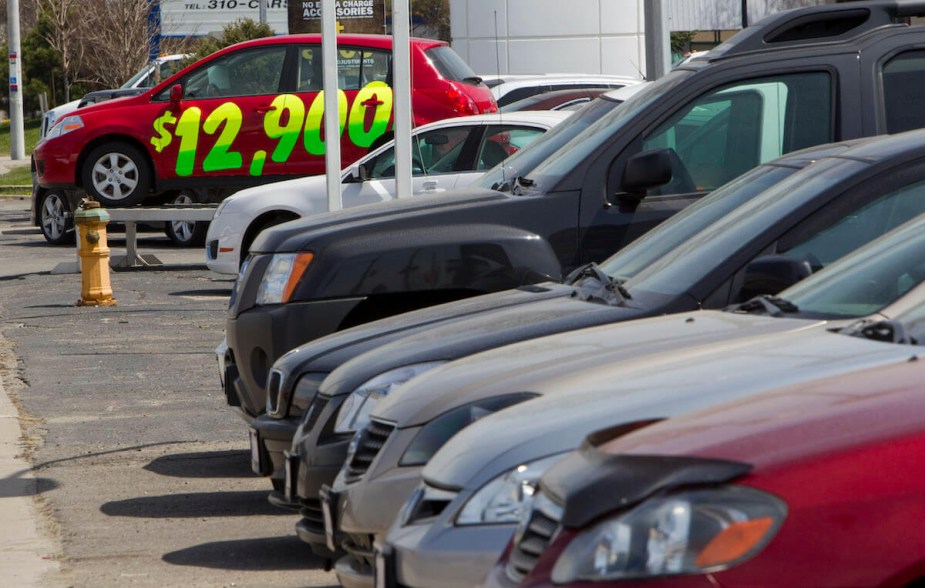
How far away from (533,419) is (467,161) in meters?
8.96

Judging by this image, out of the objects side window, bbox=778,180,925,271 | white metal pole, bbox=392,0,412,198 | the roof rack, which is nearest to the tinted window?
white metal pole, bbox=392,0,412,198

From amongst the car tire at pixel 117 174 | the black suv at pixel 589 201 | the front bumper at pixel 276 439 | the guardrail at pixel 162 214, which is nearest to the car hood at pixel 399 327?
the front bumper at pixel 276 439

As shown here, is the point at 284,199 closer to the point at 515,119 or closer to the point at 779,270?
the point at 515,119

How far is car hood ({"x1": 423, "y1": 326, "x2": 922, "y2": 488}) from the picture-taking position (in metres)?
3.34

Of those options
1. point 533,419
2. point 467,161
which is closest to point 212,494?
point 533,419

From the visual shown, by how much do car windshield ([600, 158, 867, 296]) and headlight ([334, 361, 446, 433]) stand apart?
0.85 metres

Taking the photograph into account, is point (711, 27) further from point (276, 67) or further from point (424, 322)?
point (424, 322)

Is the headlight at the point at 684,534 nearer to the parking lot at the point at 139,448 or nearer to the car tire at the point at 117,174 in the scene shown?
the parking lot at the point at 139,448

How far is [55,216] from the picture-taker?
1916 cm

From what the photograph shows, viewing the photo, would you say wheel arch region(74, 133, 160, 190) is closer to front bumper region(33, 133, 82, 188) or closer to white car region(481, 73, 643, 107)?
front bumper region(33, 133, 82, 188)

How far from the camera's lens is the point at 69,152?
17.1 meters

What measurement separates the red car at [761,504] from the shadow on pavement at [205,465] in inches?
199

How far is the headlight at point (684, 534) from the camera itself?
254 centimetres

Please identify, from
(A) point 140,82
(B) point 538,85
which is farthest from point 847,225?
(A) point 140,82
